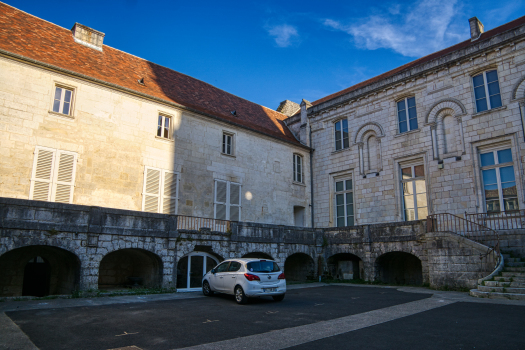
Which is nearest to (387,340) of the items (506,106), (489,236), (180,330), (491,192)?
(180,330)

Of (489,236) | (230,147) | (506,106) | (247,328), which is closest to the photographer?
(247,328)

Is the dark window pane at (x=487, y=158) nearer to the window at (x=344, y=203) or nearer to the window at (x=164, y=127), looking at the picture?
the window at (x=344, y=203)

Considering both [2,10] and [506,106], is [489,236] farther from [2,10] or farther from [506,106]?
[2,10]

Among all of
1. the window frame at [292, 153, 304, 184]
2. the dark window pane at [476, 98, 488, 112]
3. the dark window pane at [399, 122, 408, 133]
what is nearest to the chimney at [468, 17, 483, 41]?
the dark window pane at [476, 98, 488, 112]

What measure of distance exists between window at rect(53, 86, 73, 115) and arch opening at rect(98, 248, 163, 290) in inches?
253

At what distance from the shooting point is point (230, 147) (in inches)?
819

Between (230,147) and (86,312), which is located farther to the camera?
(230,147)

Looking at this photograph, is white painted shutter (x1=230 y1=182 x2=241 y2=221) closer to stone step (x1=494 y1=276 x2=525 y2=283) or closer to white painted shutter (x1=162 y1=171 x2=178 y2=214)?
white painted shutter (x1=162 y1=171 x2=178 y2=214)

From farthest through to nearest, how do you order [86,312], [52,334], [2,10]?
[2,10] < [86,312] < [52,334]

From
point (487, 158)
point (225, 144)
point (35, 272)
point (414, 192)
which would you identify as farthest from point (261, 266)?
point (487, 158)

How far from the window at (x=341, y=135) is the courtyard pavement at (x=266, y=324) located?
13181 mm

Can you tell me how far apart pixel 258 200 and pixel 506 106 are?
13.1 meters

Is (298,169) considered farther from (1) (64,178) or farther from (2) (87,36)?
(2) (87,36)

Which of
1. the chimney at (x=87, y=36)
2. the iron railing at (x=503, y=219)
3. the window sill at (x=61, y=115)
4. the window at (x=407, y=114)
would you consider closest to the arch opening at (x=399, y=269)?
the iron railing at (x=503, y=219)
